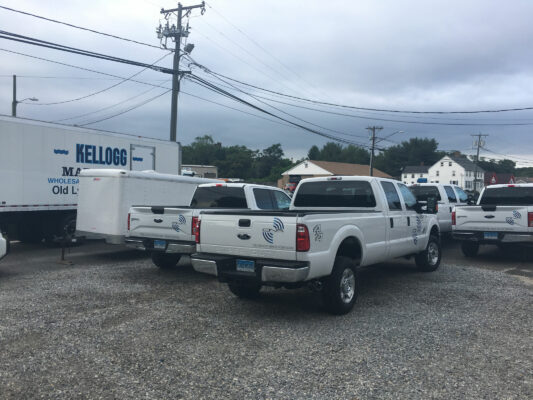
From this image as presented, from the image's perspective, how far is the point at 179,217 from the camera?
8992mm

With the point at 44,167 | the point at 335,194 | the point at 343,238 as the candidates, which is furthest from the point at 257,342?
the point at 44,167

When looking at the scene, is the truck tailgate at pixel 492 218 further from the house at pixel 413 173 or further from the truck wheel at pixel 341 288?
the house at pixel 413 173

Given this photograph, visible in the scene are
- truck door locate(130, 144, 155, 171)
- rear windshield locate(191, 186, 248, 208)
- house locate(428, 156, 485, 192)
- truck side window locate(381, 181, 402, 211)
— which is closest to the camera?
truck side window locate(381, 181, 402, 211)

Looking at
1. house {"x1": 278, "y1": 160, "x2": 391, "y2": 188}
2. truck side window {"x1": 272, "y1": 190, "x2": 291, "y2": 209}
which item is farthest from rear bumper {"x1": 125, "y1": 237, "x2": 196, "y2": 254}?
house {"x1": 278, "y1": 160, "x2": 391, "y2": 188}

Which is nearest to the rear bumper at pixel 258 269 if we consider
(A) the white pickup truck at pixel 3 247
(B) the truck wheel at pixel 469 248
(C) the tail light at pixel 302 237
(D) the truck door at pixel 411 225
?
(C) the tail light at pixel 302 237

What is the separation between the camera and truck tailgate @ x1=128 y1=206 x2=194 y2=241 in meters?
8.94

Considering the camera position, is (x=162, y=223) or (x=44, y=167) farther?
(x=44, y=167)

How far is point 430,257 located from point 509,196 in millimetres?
4110

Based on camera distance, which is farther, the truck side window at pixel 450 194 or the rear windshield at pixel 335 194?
the truck side window at pixel 450 194

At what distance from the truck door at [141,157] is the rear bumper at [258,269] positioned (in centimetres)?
904

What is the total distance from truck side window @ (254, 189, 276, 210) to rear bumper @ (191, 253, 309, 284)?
3115mm

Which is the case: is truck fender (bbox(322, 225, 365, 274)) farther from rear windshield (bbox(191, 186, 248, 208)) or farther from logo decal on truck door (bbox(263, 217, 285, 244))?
rear windshield (bbox(191, 186, 248, 208))

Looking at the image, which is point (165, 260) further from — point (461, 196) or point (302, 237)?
point (461, 196)

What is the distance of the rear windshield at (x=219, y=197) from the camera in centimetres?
938
